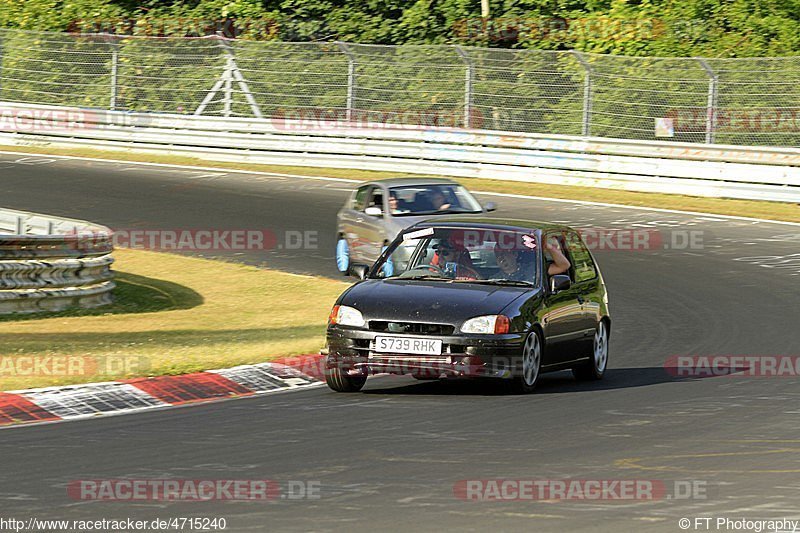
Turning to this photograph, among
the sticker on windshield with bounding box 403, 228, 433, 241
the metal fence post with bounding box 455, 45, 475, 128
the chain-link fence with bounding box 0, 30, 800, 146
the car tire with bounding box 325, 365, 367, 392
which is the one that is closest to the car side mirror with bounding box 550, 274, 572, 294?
the sticker on windshield with bounding box 403, 228, 433, 241

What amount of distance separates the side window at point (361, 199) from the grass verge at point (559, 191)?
8125 mm

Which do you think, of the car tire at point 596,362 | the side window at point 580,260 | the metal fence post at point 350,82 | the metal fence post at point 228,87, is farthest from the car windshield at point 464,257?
the metal fence post at point 228,87

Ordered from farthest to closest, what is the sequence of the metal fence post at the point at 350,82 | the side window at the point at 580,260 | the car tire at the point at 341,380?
1. the metal fence post at the point at 350,82
2. the side window at the point at 580,260
3. the car tire at the point at 341,380

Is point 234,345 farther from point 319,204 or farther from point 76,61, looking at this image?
point 76,61

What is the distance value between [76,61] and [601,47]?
42.9 ft

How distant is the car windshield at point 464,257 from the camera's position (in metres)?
11.9

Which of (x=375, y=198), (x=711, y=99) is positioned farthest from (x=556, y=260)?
(x=711, y=99)

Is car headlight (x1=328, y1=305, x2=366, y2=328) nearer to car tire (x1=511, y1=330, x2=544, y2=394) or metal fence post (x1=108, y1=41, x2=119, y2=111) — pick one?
car tire (x1=511, y1=330, x2=544, y2=394)

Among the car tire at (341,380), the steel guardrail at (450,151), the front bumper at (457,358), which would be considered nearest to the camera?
the front bumper at (457,358)

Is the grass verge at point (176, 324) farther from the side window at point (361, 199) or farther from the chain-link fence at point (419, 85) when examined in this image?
the chain-link fence at point (419, 85)

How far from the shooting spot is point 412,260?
12.2 meters

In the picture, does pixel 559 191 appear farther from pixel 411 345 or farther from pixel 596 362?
pixel 411 345

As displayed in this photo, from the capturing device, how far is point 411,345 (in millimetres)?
10992

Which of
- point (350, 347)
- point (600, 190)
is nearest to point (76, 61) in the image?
point (600, 190)
